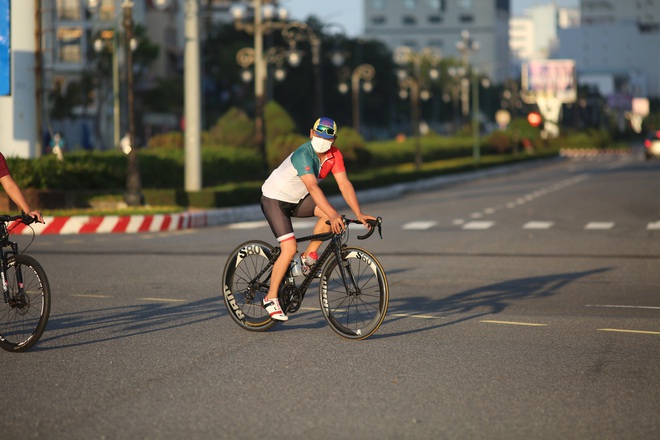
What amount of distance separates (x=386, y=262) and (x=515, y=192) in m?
24.4

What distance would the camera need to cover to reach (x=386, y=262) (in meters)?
16.6

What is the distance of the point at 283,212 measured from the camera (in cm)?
990

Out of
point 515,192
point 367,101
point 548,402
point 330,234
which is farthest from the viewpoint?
point 367,101

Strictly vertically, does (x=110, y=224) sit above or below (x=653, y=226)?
above

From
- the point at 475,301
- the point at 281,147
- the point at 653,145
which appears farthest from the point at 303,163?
the point at 653,145

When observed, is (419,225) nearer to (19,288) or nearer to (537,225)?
(537,225)

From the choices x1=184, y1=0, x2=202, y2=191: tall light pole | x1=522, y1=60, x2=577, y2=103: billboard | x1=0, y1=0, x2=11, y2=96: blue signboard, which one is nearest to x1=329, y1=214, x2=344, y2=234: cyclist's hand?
x1=0, y1=0, x2=11, y2=96: blue signboard

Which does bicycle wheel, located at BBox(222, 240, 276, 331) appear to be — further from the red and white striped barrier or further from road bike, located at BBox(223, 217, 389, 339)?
the red and white striped barrier

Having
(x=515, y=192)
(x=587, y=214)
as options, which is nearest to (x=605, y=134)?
(x=515, y=192)

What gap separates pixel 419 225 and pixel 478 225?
116 centimetres

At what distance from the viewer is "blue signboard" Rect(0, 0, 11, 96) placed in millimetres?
25406

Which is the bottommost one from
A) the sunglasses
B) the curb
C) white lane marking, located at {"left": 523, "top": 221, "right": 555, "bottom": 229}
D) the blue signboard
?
white lane marking, located at {"left": 523, "top": 221, "right": 555, "bottom": 229}

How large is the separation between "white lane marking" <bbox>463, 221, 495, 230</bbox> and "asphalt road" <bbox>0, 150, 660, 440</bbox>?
6.15 meters

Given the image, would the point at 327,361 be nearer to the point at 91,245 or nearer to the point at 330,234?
the point at 330,234
